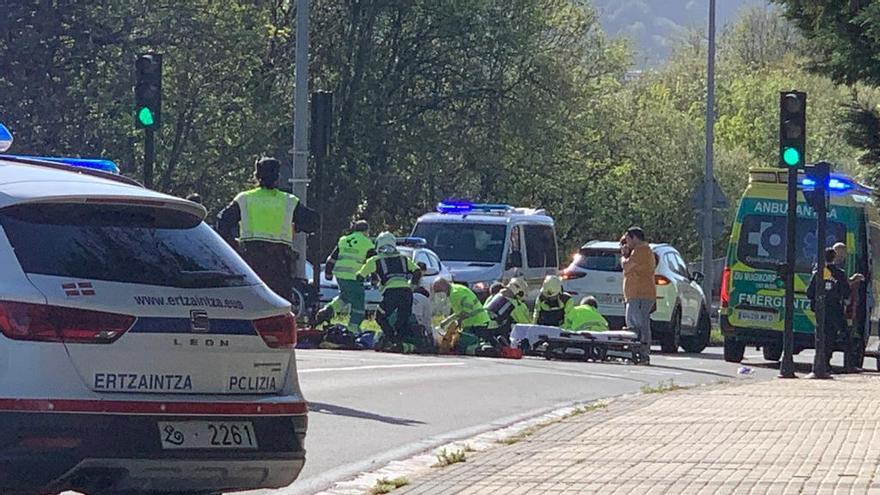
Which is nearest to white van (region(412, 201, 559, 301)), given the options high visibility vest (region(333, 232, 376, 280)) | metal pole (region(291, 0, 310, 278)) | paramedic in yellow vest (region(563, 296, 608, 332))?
metal pole (region(291, 0, 310, 278))

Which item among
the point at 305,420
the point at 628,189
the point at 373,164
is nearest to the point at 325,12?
the point at 373,164

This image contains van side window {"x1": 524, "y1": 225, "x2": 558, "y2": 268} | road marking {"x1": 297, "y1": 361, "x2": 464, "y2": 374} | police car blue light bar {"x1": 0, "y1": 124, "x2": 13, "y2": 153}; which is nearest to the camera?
police car blue light bar {"x1": 0, "y1": 124, "x2": 13, "y2": 153}

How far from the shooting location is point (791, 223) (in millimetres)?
20750

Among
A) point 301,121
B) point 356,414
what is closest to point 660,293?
point 301,121

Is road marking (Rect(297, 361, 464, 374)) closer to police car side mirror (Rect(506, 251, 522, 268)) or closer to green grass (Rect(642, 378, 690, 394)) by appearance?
green grass (Rect(642, 378, 690, 394))

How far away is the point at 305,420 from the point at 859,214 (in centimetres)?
1818

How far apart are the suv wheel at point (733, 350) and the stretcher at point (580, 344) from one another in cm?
245

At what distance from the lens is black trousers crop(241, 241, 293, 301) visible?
14.1m

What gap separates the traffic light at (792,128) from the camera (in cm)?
2036

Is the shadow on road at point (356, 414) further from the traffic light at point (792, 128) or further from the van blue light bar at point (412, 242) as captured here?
the van blue light bar at point (412, 242)

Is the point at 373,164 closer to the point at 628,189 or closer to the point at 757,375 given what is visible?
the point at 628,189

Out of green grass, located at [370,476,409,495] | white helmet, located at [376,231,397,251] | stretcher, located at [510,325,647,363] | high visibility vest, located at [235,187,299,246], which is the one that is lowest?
stretcher, located at [510,325,647,363]

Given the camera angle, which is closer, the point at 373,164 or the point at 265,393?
the point at 265,393

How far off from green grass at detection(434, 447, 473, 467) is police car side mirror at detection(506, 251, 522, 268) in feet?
58.4
